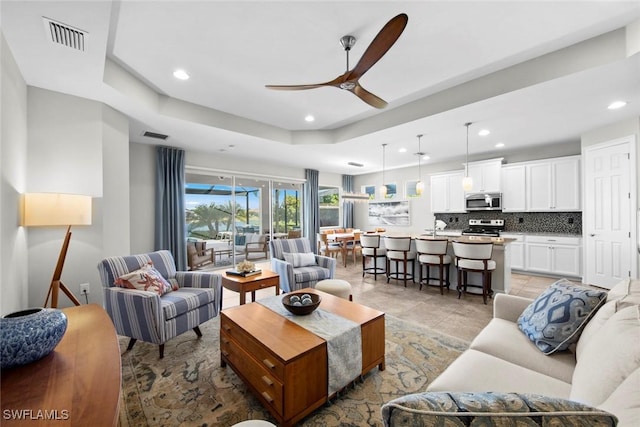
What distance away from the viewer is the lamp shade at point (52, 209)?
7.66ft

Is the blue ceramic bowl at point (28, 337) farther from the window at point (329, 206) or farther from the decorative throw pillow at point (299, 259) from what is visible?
the window at point (329, 206)

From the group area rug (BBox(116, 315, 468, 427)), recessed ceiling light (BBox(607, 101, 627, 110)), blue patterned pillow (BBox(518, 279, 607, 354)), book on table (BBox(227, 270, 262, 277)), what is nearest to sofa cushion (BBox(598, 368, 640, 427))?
blue patterned pillow (BBox(518, 279, 607, 354))

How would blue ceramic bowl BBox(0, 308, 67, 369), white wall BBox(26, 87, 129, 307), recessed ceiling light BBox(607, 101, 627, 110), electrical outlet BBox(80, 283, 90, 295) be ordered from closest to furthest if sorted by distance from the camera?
blue ceramic bowl BBox(0, 308, 67, 369) → white wall BBox(26, 87, 129, 307) → electrical outlet BBox(80, 283, 90, 295) → recessed ceiling light BBox(607, 101, 627, 110)

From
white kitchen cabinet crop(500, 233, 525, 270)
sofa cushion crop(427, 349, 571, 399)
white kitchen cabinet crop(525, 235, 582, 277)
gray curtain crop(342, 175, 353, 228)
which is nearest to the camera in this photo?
sofa cushion crop(427, 349, 571, 399)

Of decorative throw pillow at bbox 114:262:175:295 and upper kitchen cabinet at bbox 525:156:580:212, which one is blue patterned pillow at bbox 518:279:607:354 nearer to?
decorative throw pillow at bbox 114:262:175:295

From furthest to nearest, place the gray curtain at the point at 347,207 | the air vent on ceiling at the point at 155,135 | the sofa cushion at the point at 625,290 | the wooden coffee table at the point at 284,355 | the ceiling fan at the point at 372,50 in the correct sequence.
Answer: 1. the gray curtain at the point at 347,207
2. the air vent on ceiling at the point at 155,135
3. the ceiling fan at the point at 372,50
4. the wooden coffee table at the point at 284,355
5. the sofa cushion at the point at 625,290

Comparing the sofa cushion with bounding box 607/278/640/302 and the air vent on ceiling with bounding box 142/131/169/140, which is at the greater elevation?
the air vent on ceiling with bounding box 142/131/169/140

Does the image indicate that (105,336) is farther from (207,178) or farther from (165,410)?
(207,178)

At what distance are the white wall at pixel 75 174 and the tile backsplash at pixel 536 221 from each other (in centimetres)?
710

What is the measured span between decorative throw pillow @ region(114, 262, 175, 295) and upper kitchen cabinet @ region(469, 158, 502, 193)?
20.6 ft

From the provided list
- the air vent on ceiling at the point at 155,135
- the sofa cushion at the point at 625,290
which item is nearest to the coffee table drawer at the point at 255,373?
the sofa cushion at the point at 625,290

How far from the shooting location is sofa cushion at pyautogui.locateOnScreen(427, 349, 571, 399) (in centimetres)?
126

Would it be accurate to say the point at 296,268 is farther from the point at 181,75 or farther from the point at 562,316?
the point at 562,316

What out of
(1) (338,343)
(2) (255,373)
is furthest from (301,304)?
(2) (255,373)
